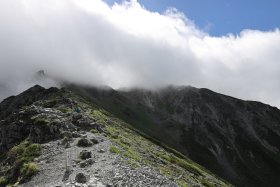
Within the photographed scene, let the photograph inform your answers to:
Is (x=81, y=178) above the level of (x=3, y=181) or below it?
above

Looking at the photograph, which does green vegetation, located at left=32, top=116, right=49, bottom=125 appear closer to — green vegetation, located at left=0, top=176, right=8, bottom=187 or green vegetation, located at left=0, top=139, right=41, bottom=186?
green vegetation, located at left=0, top=139, right=41, bottom=186

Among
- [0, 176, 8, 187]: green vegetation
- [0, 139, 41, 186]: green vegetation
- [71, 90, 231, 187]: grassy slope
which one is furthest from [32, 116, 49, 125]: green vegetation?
[0, 176, 8, 187]: green vegetation

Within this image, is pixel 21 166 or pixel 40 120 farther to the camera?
pixel 40 120

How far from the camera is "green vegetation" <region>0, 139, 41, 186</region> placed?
4431 centimetres

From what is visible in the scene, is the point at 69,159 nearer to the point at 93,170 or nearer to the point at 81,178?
the point at 93,170

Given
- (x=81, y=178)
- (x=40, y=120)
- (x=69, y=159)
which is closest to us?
(x=81, y=178)

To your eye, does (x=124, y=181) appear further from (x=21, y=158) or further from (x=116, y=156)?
(x=21, y=158)

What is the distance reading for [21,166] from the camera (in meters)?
47.8

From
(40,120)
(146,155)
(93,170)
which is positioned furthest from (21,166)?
(146,155)

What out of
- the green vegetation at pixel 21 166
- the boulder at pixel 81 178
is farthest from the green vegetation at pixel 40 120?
the boulder at pixel 81 178

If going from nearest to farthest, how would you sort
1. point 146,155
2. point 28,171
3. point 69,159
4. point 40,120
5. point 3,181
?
1. point 28,171
2. point 69,159
3. point 3,181
4. point 146,155
5. point 40,120

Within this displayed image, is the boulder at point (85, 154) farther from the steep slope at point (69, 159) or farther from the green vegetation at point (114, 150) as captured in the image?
the green vegetation at point (114, 150)

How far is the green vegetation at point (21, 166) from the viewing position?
44309 millimetres

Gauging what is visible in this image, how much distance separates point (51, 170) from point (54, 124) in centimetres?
2142
